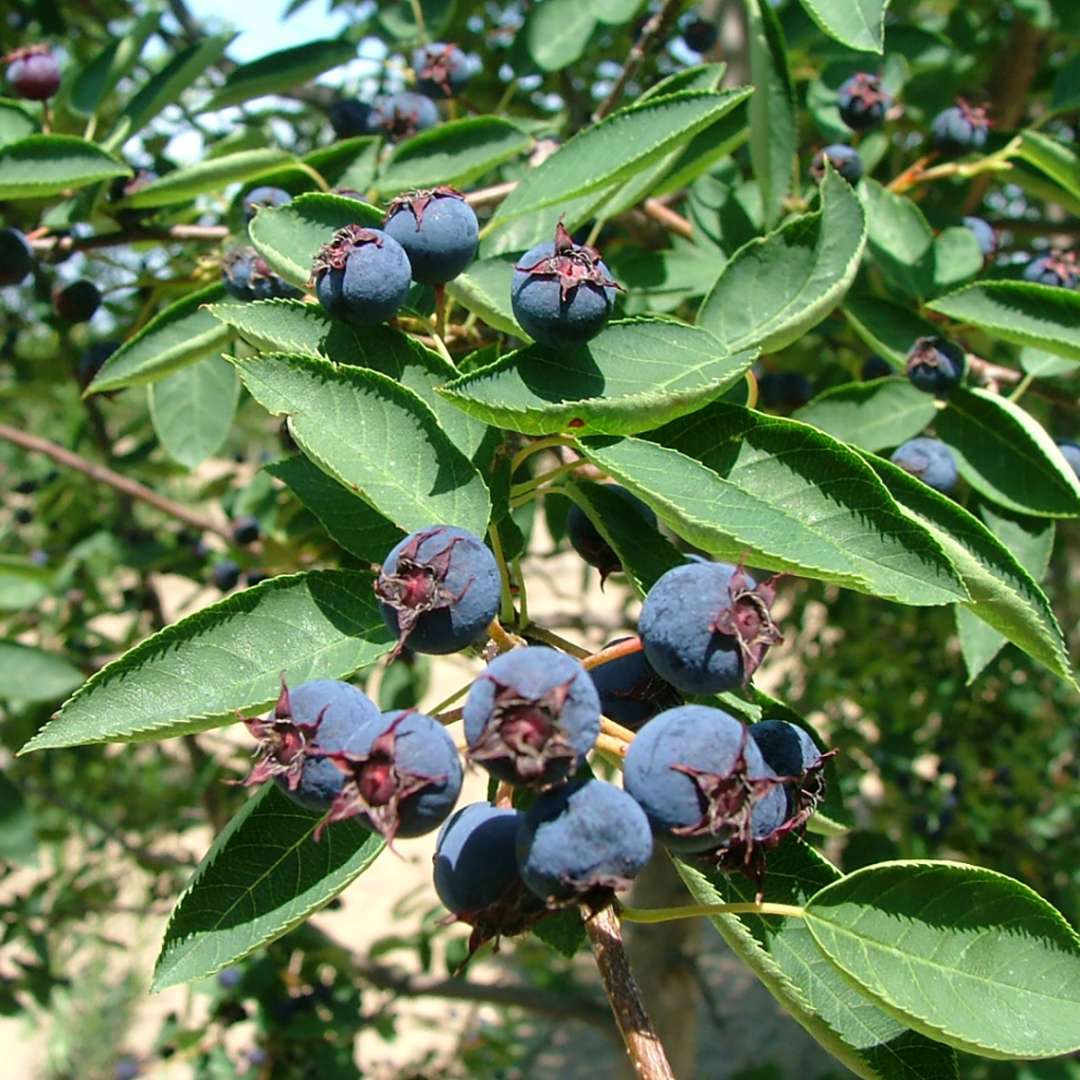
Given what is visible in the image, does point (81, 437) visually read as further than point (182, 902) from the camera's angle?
Yes

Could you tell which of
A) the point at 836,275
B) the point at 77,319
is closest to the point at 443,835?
the point at 836,275

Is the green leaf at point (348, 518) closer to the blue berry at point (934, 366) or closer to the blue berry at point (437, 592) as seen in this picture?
the blue berry at point (437, 592)

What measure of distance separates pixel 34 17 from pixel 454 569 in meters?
2.65

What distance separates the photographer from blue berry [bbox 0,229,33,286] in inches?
65.9

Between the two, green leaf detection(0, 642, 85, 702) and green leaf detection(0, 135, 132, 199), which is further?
green leaf detection(0, 642, 85, 702)

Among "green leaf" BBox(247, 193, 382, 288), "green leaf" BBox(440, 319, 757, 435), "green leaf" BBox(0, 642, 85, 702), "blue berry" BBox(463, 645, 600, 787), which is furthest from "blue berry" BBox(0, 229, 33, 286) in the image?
"blue berry" BBox(463, 645, 600, 787)

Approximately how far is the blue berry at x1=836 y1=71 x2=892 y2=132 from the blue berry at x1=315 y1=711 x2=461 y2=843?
152cm

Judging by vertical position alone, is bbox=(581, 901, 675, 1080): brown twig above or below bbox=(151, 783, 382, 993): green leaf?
below

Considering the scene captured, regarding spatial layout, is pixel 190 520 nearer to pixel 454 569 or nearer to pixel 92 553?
pixel 92 553

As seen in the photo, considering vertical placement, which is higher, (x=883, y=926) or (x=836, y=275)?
(x=836, y=275)

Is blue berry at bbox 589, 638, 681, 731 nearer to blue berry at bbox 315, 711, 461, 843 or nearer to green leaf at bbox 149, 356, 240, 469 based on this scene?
blue berry at bbox 315, 711, 461, 843

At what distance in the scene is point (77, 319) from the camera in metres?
2.00

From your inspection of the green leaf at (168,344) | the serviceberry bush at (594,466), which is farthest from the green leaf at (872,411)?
the green leaf at (168,344)

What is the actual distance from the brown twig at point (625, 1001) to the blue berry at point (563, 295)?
481mm
